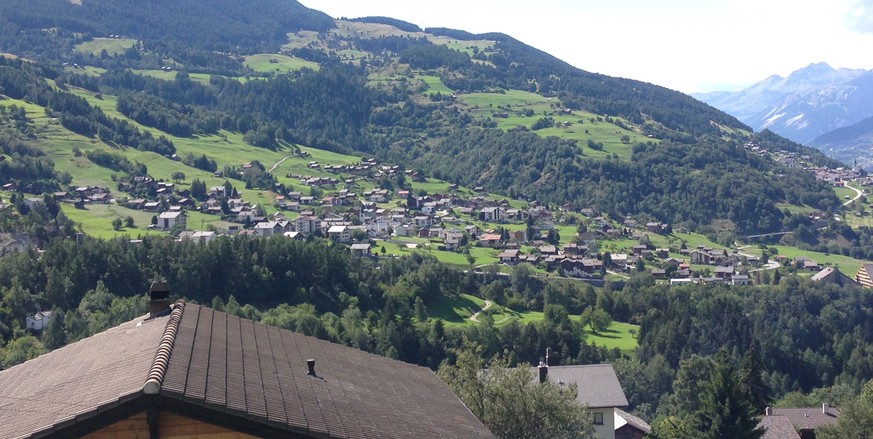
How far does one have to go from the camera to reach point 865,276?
133125mm

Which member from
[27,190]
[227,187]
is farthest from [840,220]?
[27,190]

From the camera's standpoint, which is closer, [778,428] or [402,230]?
[778,428]

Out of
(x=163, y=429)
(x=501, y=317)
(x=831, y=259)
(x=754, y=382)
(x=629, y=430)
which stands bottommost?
(x=831, y=259)

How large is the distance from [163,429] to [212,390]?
902mm

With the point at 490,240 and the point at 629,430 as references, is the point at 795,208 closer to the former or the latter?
the point at 490,240

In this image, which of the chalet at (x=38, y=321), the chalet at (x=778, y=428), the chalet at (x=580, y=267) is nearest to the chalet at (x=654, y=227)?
the chalet at (x=580, y=267)

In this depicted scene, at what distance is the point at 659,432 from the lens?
4719 cm

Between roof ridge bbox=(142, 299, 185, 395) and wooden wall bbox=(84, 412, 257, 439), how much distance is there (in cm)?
35

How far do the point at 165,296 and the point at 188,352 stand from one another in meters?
5.50

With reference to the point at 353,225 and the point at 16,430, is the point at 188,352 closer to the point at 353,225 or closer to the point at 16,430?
the point at 16,430

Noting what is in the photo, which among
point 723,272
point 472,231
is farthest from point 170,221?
point 723,272

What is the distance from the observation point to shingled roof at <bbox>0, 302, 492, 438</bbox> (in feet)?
39.0

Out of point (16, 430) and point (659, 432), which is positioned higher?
point (16, 430)

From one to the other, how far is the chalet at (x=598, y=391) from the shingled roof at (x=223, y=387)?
80.5 feet
